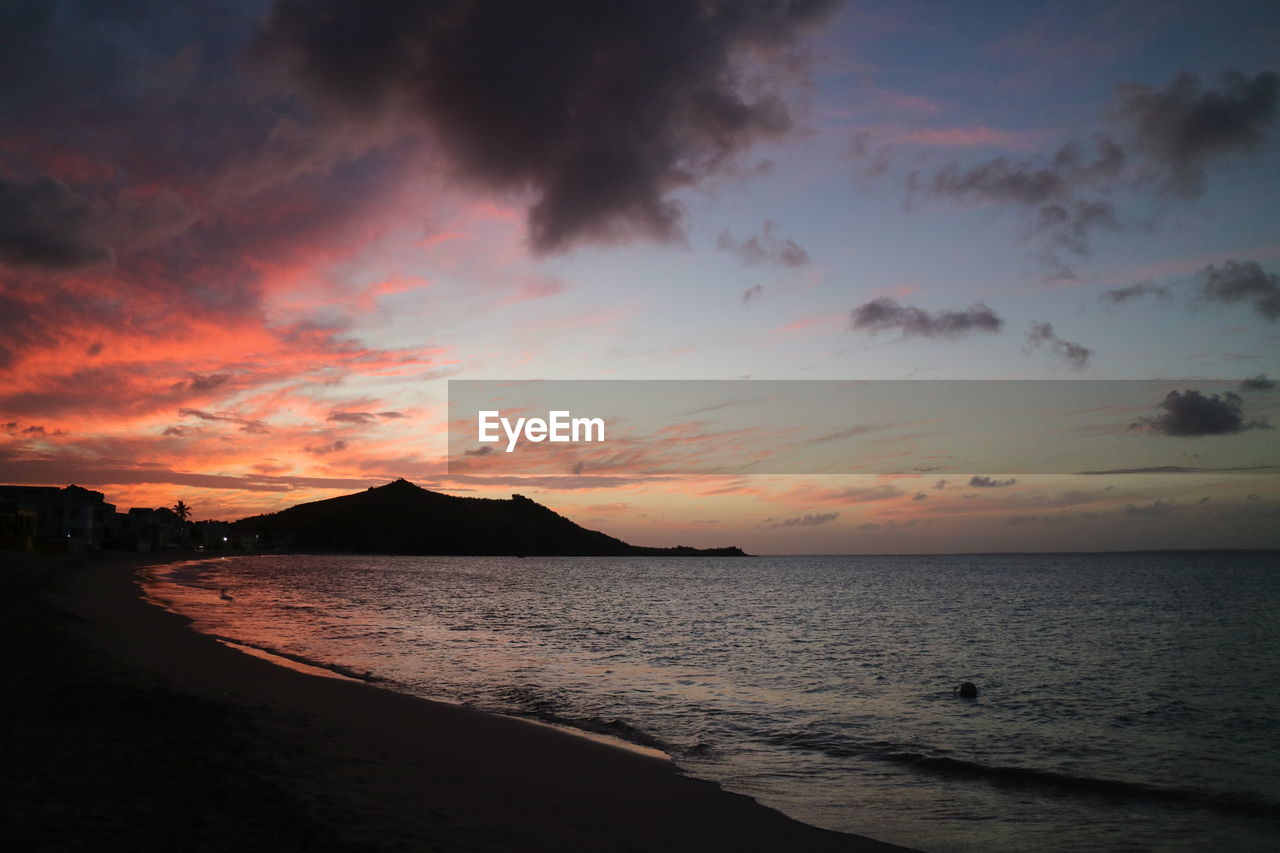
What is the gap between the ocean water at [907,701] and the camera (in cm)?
1560

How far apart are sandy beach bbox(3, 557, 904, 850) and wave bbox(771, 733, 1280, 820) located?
19.7 feet

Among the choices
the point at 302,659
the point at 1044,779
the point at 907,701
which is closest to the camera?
the point at 1044,779

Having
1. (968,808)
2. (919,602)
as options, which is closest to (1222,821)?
(968,808)

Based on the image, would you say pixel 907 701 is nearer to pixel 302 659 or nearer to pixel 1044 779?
pixel 1044 779

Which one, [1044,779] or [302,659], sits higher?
[302,659]

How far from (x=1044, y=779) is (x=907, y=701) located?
10.1 m

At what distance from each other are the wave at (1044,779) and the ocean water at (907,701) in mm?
69

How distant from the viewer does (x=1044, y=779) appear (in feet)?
59.6

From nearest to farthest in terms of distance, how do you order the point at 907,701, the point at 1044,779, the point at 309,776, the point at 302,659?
the point at 309,776, the point at 1044,779, the point at 907,701, the point at 302,659

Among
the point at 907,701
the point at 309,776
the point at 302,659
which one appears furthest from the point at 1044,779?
the point at 302,659

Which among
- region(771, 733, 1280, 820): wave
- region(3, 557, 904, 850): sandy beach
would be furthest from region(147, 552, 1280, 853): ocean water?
region(3, 557, 904, 850): sandy beach

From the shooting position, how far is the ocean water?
1560 cm

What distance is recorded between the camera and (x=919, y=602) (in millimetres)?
89500

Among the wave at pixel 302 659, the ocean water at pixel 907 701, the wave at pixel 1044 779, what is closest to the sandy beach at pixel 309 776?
the ocean water at pixel 907 701
